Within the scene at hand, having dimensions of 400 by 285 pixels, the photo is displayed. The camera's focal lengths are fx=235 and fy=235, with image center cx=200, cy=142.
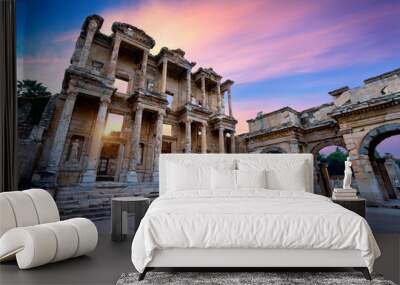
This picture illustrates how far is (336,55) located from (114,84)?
353cm

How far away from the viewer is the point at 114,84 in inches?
157

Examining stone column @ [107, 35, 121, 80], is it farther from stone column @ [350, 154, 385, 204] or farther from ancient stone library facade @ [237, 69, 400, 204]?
stone column @ [350, 154, 385, 204]

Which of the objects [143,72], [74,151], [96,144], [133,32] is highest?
[133,32]

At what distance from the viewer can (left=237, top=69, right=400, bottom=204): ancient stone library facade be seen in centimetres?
322

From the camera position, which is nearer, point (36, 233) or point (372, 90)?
point (36, 233)

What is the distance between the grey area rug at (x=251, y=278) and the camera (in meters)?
1.63

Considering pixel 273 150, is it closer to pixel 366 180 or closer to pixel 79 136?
pixel 366 180

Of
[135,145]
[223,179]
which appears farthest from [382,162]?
[135,145]

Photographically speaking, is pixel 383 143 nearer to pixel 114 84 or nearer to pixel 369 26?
pixel 369 26

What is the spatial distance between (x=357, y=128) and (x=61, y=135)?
4326 millimetres

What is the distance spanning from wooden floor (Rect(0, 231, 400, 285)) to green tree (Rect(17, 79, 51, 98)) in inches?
91.5

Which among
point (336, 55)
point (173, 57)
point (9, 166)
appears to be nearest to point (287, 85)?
point (336, 55)

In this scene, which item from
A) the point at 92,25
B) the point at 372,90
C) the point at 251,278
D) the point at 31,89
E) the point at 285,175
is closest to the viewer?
the point at 251,278

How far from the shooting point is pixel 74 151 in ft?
11.7
